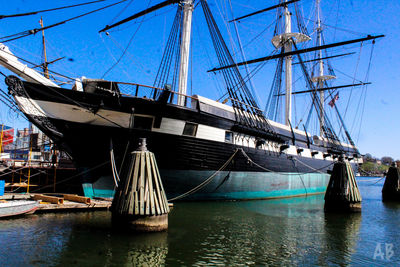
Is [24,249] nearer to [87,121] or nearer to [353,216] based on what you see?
[87,121]

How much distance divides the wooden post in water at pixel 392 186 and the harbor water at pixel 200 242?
15.9 metres

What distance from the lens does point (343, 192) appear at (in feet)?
54.3

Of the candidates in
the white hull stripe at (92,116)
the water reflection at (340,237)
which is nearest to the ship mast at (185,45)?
the white hull stripe at (92,116)

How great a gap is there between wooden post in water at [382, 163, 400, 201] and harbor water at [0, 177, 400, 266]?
1593cm

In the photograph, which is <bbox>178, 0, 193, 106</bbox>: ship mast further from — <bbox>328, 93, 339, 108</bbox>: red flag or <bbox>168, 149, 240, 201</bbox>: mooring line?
<bbox>328, 93, 339, 108</bbox>: red flag

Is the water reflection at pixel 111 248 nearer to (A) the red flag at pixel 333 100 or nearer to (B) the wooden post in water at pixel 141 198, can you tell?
(B) the wooden post in water at pixel 141 198

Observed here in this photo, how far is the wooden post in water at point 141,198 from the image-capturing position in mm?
9516

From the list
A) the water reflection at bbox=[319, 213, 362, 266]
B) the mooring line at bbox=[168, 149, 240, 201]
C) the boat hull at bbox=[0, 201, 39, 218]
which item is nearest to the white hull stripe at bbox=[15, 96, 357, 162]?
the mooring line at bbox=[168, 149, 240, 201]

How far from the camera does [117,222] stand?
9797 mm

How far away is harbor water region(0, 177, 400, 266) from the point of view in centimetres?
760

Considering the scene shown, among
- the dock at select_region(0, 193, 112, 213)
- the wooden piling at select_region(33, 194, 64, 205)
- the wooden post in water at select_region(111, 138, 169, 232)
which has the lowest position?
the dock at select_region(0, 193, 112, 213)

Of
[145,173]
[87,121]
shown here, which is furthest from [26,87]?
[145,173]

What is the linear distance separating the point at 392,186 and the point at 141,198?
26505 mm

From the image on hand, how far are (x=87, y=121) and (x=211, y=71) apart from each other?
628 inches
